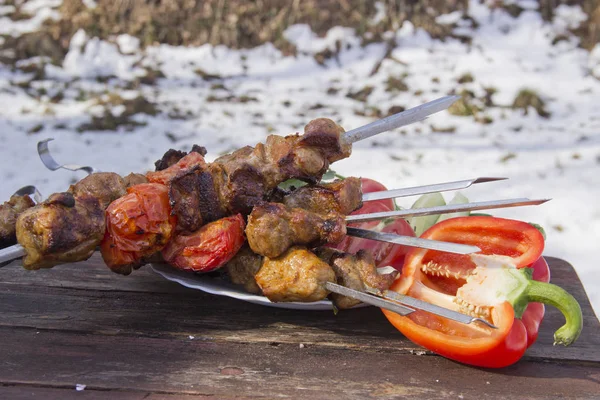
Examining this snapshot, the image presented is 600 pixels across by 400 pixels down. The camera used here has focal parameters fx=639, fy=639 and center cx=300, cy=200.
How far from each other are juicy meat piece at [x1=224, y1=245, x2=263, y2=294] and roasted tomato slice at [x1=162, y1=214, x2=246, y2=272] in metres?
0.07

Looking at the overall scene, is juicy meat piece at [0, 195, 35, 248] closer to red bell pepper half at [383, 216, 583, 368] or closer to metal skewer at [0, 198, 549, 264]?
metal skewer at [0, 198, 549, 264]

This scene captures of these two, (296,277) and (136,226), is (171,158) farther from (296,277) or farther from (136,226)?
(296,277)

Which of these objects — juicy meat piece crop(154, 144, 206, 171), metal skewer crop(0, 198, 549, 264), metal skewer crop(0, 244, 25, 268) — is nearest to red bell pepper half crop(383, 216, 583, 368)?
metal skewer crop(0, 198, 549, 264)

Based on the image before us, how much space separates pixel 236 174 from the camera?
227cm

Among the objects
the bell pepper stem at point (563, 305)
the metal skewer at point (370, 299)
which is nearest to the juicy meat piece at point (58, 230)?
the metal skewer at point (370, 299)

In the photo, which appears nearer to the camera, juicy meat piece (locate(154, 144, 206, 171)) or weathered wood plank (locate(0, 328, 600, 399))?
weathered wood plank (locate(0, 328, 600, 399))

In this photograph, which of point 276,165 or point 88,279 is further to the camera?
point 88,279

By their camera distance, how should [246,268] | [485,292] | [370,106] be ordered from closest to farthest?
[485,292] < [246,268] < [370,106]

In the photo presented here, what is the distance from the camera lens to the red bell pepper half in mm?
2028

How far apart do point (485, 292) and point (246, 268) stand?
844 mm

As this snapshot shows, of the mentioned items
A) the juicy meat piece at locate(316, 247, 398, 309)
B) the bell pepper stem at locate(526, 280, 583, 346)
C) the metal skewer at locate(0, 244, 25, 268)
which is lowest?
the bell pepper stem at locate(526, 280, 583, 346)

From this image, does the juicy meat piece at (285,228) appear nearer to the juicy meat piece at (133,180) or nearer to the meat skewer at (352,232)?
the meat skewer at (352,232)

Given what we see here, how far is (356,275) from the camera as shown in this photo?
2201 millimetres

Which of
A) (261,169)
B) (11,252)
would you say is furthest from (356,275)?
(11,252)
